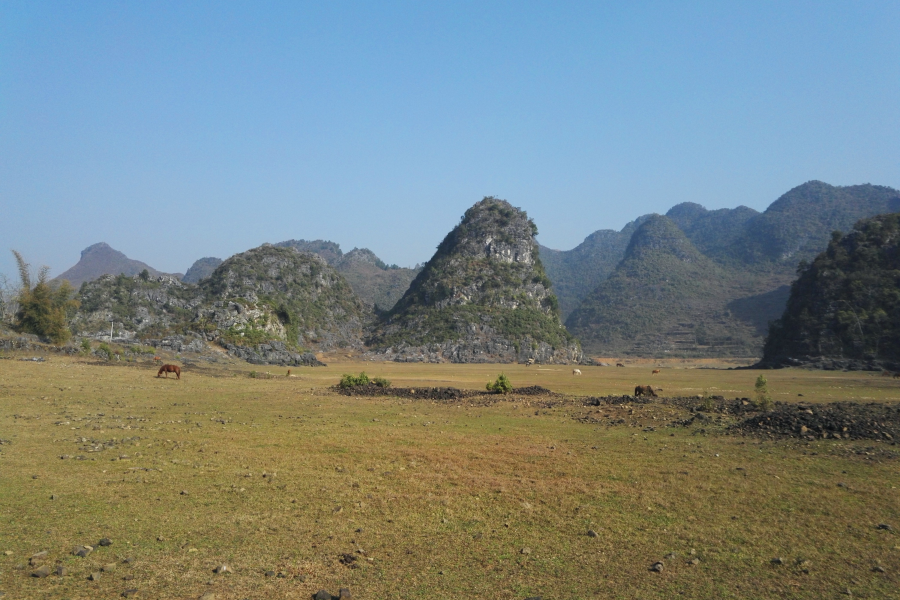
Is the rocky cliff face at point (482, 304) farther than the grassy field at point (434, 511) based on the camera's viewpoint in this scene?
Yes

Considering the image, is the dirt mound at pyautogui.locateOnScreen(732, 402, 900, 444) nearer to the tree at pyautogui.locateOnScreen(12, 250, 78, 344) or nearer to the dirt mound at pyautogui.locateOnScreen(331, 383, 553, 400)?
the dirt mound at pyautogui.locateOnScreen(331, 383, 553, 400)

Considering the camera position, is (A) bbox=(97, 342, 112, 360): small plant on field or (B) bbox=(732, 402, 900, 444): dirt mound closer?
(B) bbox=(732, 402, 900, 444): dirt mound

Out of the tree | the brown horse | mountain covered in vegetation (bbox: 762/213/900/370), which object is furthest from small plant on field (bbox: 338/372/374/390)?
mountain covered in vegetation (bbox: 762/213/900/370)

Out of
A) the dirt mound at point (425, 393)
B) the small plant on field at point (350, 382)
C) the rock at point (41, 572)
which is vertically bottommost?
the dirt mound at point (425, 393)

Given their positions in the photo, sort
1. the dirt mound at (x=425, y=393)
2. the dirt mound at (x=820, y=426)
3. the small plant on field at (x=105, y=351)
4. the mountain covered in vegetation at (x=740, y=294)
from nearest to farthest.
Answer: the dirt mound at (x=820, y=426)
the dirt mound at (x=425, y=393)
the small plant on field at (x=105, y=351)
the mountain covered in vegetation at (x=740, y=294)

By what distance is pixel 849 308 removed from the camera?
71.9m

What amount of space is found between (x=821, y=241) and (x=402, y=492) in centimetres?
20132

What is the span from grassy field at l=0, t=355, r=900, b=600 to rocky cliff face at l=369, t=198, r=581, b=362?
294 ft

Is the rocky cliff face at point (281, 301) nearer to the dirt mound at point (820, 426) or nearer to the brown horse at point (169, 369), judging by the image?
the brown horse at point (169, 369)

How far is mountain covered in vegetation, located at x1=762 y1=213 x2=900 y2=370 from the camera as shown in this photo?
6650 centimetres

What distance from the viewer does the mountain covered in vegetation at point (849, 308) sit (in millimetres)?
66500

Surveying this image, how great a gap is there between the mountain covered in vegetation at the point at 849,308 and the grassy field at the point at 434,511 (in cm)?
6621

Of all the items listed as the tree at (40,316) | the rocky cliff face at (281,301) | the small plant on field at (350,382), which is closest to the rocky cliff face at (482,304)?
the rocky cliff face at (281,301)

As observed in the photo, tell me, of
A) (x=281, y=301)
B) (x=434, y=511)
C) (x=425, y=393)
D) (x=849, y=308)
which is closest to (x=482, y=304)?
(x=281, y=301)
